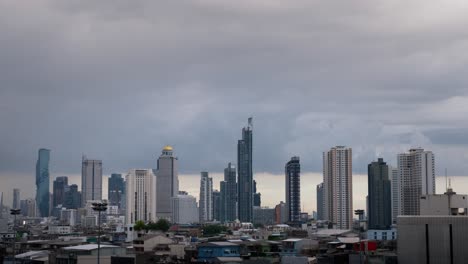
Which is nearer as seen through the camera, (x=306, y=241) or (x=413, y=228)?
(x=413, y=228)

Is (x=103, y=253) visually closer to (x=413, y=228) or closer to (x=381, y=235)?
(x=413, y=228)

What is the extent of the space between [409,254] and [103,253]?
31.8 meters

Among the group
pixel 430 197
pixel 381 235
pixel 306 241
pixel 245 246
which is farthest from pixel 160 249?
pixel 381 235

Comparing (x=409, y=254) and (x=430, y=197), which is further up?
(x=430, y=197)

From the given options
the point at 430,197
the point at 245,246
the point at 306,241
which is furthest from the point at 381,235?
the point at 430,197

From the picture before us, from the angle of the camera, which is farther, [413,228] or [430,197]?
[430,197]

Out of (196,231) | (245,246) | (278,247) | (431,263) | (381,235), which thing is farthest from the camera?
(196,231)

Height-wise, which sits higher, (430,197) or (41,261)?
(430,197)

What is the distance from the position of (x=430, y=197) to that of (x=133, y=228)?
95064 mm

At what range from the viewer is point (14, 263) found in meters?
81.4

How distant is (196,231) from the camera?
18725cm

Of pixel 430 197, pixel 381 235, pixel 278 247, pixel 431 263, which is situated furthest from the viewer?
pixel 381 235

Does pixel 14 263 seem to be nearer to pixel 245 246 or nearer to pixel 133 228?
pixel 245 246

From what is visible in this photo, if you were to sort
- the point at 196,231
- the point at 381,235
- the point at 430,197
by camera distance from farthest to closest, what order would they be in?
1. the point at 196,231
2. the point at 381,235
3. the point at 430,197
